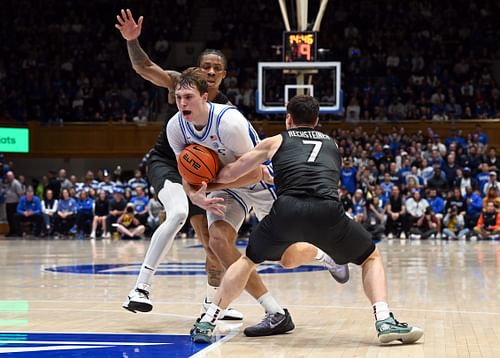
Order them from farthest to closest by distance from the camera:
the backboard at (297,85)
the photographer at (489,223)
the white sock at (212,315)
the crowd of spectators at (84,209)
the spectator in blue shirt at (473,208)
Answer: the crowd of spectators at (84,209) < the spectator in blue shirt at (473,208) < the photographer at (489,223) < the backboard at (297,85) < the white sock at (212,315)

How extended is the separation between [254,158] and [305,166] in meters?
0.30

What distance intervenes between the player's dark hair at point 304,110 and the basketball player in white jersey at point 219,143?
37 cm

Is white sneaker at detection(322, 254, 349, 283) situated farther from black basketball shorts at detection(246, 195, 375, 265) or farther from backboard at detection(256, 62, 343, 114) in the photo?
backboard at detection(256, 62, 343, 114)

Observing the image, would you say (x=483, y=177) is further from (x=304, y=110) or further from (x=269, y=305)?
(x=304, y=110)

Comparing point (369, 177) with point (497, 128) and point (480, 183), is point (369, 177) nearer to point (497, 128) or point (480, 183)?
point (480, 183)

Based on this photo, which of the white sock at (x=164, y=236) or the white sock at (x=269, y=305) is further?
the white sock at (x=164, y=236)

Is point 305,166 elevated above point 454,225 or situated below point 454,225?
above

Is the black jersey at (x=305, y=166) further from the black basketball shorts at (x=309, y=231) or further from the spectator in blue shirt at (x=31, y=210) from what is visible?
the spectator in blue shirt at (x=31, y=210)

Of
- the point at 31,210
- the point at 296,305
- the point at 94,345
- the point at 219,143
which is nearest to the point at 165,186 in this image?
the point at 219,143

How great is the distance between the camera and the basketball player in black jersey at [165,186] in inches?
228

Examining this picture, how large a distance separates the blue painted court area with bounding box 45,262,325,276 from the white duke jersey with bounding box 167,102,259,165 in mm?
4614

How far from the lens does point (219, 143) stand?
18.4ft

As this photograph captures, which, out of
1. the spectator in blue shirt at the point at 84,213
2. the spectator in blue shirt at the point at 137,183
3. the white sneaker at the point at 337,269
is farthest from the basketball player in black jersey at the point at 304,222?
the spectator in blue shirt at the point at 84,213

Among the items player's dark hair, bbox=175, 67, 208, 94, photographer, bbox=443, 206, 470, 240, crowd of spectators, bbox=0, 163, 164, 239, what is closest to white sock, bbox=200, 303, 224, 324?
player's dark hair, bbox=175, 67, 208, 94
